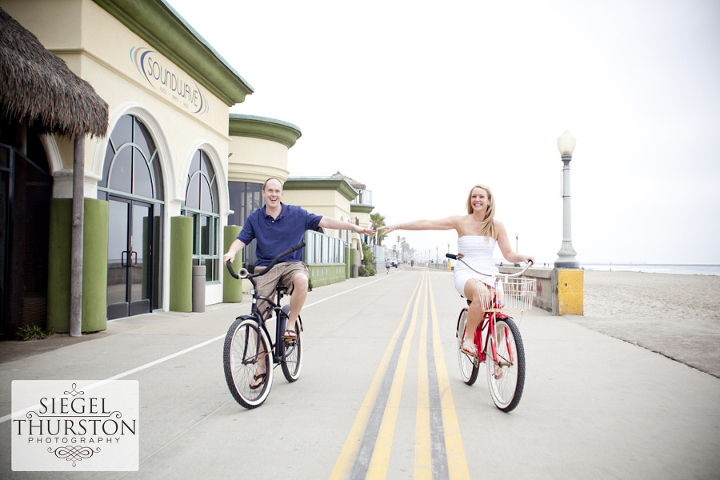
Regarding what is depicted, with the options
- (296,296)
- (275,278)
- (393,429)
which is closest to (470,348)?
(393,429)

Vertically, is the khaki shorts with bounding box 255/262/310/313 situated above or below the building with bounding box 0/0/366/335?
below

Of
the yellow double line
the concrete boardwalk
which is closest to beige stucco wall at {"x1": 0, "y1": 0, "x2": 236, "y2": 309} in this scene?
the concrete boardwalk

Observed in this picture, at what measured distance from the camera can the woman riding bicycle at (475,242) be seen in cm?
471

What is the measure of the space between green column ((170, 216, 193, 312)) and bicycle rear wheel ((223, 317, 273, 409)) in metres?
8.08

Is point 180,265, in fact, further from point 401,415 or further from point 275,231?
point 401,415

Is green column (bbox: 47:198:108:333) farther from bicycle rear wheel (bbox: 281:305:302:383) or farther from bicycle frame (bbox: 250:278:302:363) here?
bicycle frame (bbox: 250:278:302:363)

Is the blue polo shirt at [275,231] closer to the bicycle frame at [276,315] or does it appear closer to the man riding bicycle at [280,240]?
the man riding bicycle at [280,240]

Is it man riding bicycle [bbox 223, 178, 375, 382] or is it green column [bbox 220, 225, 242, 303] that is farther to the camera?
green column [bbox 220, 225, 242, 303]

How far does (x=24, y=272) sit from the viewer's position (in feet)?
27.4

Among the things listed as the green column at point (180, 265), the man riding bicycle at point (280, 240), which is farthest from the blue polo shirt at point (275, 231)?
the green column at point (180, 265)

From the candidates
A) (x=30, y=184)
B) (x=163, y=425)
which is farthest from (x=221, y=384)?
(x=30, y=184)

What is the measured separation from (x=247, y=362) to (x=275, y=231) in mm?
1361

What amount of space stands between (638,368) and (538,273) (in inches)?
327

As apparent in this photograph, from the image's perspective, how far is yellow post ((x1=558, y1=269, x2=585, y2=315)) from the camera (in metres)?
12.2
